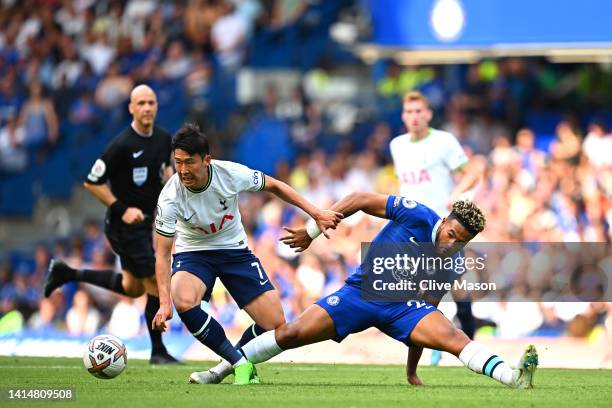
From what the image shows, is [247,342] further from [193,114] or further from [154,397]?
[193,114]

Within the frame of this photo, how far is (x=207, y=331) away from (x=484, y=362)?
2108mm

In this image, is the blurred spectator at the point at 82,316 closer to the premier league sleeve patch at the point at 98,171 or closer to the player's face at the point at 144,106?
the premier league sleeve patch at the point at 98,171

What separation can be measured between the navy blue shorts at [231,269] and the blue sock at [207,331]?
0.38 metres

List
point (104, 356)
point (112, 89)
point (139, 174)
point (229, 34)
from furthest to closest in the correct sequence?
point (229, 34) < point (112, 89) < point (139, 174) < point (104, 356)

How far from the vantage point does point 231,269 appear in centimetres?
1038

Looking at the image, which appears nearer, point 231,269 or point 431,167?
point 231,269

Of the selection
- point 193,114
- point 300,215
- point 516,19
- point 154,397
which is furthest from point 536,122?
point 154,397

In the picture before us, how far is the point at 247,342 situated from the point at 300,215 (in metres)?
8.17

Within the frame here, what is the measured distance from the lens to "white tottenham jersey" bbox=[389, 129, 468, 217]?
12.6m

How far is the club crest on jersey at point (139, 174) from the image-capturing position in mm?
12492

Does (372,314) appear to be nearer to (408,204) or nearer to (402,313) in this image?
(402,313)

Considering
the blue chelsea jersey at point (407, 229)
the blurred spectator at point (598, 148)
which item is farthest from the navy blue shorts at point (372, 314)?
the blurred spectator at point (598, 148)

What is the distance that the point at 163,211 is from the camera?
9883 mm

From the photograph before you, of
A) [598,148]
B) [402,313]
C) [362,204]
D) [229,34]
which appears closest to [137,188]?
[362,204]
